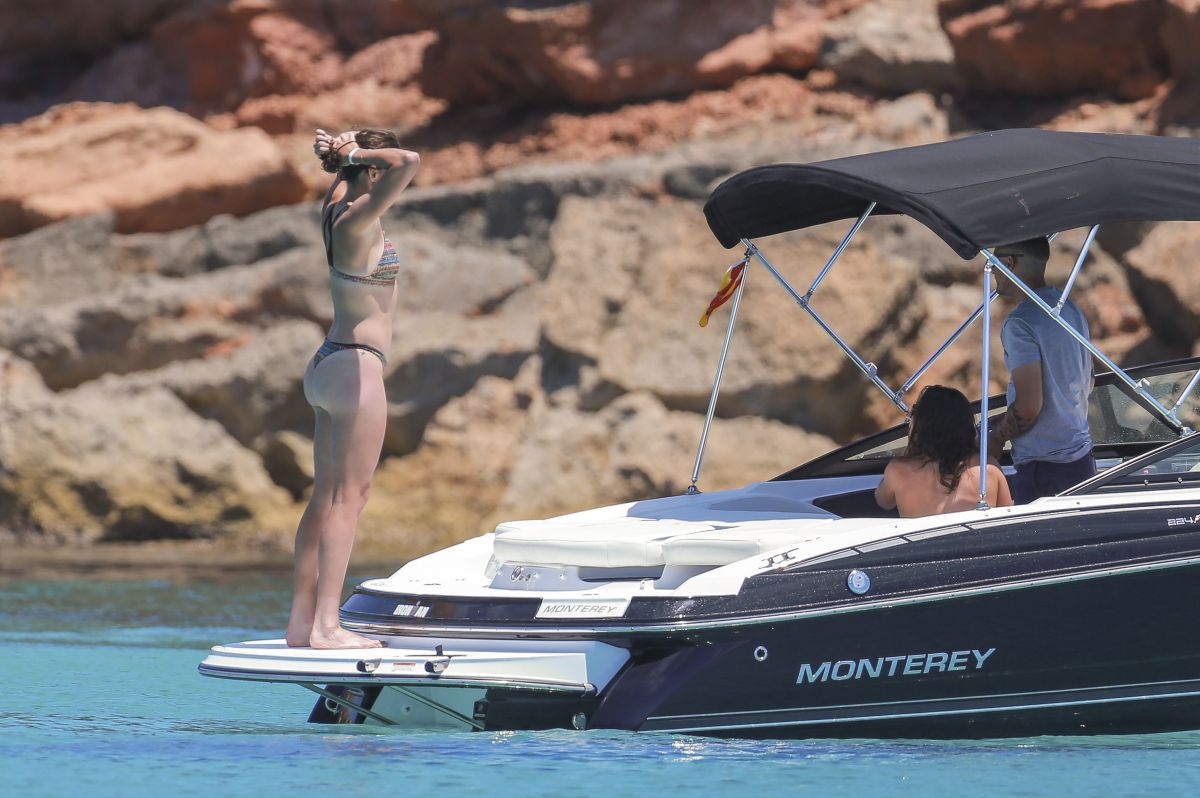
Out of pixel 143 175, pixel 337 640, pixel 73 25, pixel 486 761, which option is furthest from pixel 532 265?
pixel 486 761

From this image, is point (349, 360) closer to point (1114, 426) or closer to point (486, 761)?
point (486, 761)

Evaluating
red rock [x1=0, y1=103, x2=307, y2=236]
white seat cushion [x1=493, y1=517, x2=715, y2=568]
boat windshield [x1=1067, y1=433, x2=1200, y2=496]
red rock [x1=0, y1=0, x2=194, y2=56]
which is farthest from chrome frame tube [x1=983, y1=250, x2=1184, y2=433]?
red rock [x1=0, y1=0, x2=194, y2=56]

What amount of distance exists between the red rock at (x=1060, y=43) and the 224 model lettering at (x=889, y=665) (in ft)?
39.0

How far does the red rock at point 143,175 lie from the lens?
17172 millimetres

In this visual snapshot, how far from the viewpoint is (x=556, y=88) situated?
18.4m

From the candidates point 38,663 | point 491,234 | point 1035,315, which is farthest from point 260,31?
point 1035,315

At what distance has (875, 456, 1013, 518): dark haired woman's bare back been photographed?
5496 millimetres

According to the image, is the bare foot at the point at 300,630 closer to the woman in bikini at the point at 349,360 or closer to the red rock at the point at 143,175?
the woman in bikini at the point at 349,360

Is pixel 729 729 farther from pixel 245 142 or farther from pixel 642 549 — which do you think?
pixel 245 142

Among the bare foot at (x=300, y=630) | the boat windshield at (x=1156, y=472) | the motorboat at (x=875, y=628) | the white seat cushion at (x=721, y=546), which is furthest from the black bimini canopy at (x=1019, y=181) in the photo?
the bare foot at (x=300, y=630)

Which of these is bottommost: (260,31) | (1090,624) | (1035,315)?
(1090,624)

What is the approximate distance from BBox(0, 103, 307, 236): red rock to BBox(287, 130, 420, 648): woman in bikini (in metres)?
12.4

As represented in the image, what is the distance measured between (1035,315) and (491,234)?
10.8 metres

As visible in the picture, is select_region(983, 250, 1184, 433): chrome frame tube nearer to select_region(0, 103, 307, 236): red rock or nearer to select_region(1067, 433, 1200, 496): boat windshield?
select_region(1067, 433, 1200, 496): boat windshield
